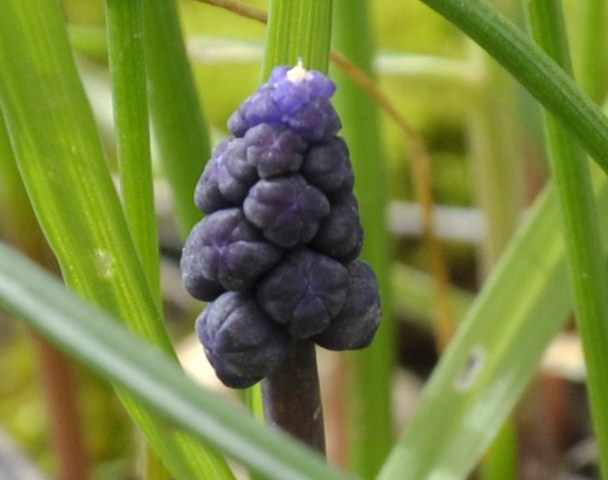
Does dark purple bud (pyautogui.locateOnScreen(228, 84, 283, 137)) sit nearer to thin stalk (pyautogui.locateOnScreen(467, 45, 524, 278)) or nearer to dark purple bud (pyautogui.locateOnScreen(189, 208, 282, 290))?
dark purple bud (pyautogui.locateOnScreen(189, 208, 282, 290))

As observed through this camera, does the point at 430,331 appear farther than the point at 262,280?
Yes

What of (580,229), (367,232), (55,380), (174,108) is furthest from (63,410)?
(580,229)

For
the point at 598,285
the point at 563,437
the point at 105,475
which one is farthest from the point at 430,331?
the point at 598,285

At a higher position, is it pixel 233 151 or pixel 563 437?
pixel 233 151

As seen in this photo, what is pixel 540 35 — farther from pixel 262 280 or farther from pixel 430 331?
pixel 430 331

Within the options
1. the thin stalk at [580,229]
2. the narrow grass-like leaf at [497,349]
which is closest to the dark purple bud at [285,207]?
the thin stalk at [580,229]

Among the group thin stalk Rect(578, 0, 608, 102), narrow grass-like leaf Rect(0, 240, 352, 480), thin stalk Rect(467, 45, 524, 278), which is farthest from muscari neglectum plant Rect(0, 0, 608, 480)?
thin stalk Rect(467, 45, 524, 278)

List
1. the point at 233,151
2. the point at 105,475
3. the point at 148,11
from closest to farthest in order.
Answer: the point at 233,151, the point at 148,11, the point at 105,475

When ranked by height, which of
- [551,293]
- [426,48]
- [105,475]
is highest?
[551,293]
